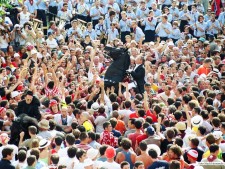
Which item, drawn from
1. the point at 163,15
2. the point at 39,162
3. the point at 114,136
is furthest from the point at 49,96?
the point at 163,15

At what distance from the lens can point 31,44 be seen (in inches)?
1017

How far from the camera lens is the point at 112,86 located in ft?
65.9

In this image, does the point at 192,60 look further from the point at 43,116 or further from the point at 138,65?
the point at 43,116

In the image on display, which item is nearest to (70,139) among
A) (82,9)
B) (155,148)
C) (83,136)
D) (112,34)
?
(83,136)

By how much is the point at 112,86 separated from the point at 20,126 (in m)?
4.52

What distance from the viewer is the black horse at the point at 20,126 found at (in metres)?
15.9

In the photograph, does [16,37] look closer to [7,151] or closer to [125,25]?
[125,25]

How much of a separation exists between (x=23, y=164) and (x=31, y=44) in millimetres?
12579

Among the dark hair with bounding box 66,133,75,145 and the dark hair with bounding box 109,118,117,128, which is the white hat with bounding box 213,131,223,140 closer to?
the dark hair with bounding box 109,118,117,128

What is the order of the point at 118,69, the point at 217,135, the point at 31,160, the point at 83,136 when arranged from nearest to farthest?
the point at 31,160 → the point at 83,136 → the point at 217,135 → the point at 118,69

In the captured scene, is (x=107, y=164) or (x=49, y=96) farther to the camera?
(x=49, y=96)

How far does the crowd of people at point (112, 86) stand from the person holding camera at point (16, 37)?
32mm

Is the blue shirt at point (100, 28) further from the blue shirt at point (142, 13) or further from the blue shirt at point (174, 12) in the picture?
the blue shirt at point (174, 12)

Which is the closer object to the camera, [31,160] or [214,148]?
[31,160]
